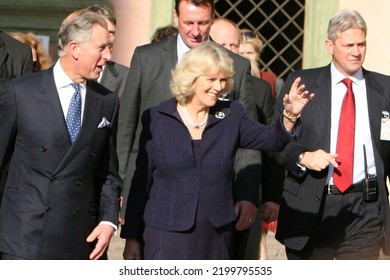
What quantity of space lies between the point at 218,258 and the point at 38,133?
44.3 inches

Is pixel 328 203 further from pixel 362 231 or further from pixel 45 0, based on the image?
pixel 45 0

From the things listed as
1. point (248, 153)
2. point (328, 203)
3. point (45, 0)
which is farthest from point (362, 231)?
point (45, 0)

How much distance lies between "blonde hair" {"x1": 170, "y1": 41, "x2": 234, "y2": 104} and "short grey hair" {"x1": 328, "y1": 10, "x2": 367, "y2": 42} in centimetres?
88

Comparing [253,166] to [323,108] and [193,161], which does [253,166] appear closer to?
[323,108]

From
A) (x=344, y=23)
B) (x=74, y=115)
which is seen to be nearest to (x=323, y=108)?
(x=344, y=23)

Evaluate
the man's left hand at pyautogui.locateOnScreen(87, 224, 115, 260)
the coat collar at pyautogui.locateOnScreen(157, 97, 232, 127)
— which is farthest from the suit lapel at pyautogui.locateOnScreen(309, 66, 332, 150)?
the man's left hand at pyautogui.locateOnScreen(87, 224, 115, 260)

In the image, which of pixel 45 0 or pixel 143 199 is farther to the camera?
pixel 45 0

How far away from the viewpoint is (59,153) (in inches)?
259

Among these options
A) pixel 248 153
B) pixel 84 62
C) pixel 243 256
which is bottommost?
pixel 243 256

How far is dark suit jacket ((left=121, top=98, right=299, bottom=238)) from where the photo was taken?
6832 mm

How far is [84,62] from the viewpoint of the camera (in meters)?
6.62

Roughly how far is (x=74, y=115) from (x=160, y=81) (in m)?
1.09

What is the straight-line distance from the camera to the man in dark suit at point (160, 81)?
25.0 ft

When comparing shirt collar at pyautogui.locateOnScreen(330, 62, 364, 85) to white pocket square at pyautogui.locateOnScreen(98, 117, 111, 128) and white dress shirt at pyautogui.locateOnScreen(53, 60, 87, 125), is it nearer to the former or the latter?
white pocket square at pyautogui.locateOnScreen(98, 117, 111, 128)
